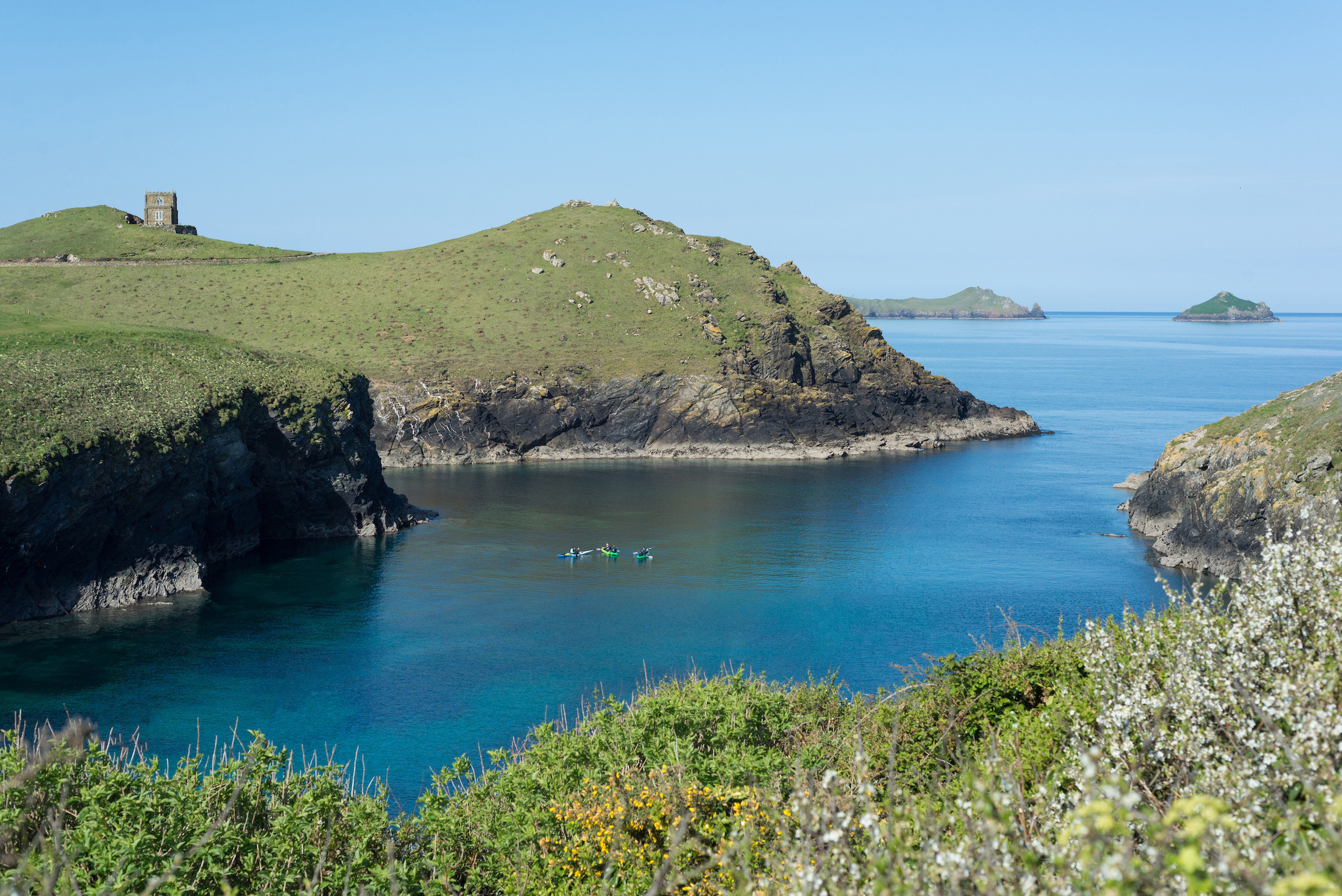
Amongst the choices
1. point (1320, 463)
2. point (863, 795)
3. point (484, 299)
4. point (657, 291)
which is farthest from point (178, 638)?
point (657, 291)

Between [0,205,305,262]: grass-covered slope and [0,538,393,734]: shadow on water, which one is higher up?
[0,205,305,262]: grass-covered slope

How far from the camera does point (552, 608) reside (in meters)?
59.8

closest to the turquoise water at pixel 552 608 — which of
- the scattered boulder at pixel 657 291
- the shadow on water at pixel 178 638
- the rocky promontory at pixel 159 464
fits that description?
the shadow on water at pixel 178 638

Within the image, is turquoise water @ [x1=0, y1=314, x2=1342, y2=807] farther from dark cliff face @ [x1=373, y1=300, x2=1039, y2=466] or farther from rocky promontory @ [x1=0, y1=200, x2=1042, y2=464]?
rocky promontory @ [x1=0, y1=200, x2=1042, y2=464]

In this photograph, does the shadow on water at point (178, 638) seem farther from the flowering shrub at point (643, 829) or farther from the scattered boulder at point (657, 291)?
the scattered boulder at point (657, 291)

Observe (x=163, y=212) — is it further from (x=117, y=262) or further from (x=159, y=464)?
(x=159, y=464)

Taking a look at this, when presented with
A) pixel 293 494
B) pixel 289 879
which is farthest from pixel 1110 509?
pixel 289 879

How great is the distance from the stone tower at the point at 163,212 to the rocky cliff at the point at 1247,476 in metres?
163

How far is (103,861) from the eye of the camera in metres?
15.6

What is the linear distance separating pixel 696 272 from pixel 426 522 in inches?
3730

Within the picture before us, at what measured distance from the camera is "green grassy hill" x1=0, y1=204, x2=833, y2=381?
135 meters

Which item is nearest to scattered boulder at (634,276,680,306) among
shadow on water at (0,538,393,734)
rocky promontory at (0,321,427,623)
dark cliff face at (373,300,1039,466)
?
dark cliff face at (373,300,1039,466)

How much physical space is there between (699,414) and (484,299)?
4527 centimetres

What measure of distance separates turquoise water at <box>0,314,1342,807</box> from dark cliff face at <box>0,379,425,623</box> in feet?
7.88
